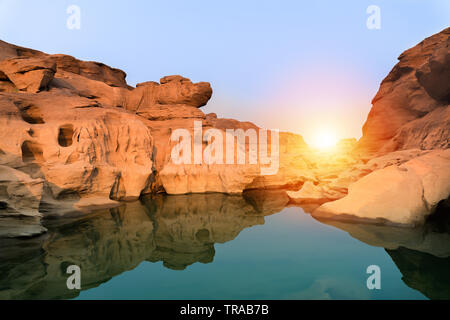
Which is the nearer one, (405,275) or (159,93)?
(405,275)

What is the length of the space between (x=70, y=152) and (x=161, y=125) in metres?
5.89

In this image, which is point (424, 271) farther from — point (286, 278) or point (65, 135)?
point (65, 135)

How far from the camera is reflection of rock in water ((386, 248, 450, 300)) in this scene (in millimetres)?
3559

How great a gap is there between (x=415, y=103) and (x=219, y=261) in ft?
63.2

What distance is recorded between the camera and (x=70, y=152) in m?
9.52

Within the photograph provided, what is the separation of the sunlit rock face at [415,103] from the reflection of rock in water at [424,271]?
9771 mm

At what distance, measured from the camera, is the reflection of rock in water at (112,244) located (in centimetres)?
400

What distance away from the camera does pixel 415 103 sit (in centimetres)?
1719

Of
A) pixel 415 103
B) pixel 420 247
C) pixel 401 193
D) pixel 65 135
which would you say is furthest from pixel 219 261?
pixel 415 103

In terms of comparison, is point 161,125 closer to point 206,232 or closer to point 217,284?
point 206,232

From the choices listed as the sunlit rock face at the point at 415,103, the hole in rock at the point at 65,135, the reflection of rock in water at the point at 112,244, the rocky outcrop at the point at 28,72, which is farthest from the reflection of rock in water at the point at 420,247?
the rocky outcrop at the point at 28,72

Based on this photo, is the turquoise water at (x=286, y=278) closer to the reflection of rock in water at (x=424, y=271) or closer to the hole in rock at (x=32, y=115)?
the reflection of rock in water at (x=424, y=271)

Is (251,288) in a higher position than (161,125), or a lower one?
lower

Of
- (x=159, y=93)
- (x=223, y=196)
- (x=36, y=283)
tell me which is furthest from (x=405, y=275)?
(x=159, y=93)
